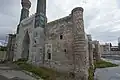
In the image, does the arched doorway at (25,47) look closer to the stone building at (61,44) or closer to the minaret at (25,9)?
the stone building at (61,44)

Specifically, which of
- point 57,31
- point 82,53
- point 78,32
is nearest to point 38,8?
point 57,31

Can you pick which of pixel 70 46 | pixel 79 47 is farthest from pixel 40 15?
pixel 79 47

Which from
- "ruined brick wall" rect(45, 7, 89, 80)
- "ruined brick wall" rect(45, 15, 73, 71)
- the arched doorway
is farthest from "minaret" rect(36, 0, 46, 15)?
the arched doorway

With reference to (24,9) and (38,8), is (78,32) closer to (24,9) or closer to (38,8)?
(38,8)

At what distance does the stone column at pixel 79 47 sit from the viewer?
11758 mm

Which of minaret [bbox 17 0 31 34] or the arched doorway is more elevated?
minaret [bbox 17 0 31 34]

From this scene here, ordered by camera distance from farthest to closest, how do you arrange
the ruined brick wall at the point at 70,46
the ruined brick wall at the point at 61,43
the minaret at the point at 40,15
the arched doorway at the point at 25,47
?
the arched doorway at the point at 25,47 < the minaret at the point at 40,15 < the ruined brick wall at the point at 61,43 < the ruined brick wall at the point at 70,46

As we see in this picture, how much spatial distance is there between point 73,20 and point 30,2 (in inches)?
739

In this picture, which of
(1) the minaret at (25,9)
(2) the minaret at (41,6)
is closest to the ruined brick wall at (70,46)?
(2) the minaret at (41,6)

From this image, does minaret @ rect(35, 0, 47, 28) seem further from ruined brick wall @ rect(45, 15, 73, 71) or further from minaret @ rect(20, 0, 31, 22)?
minaret @ rect(20, 0, 31, 22)

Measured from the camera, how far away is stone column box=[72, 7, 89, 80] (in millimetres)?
11758

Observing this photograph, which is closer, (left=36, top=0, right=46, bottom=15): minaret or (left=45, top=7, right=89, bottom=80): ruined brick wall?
(left=45, top=7, right=89, bottom=80): ruined brick wall

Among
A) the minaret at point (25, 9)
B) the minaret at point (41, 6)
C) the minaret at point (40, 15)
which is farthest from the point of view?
the minaret at point (25, 9)

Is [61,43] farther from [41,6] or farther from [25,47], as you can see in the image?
[25,47]
